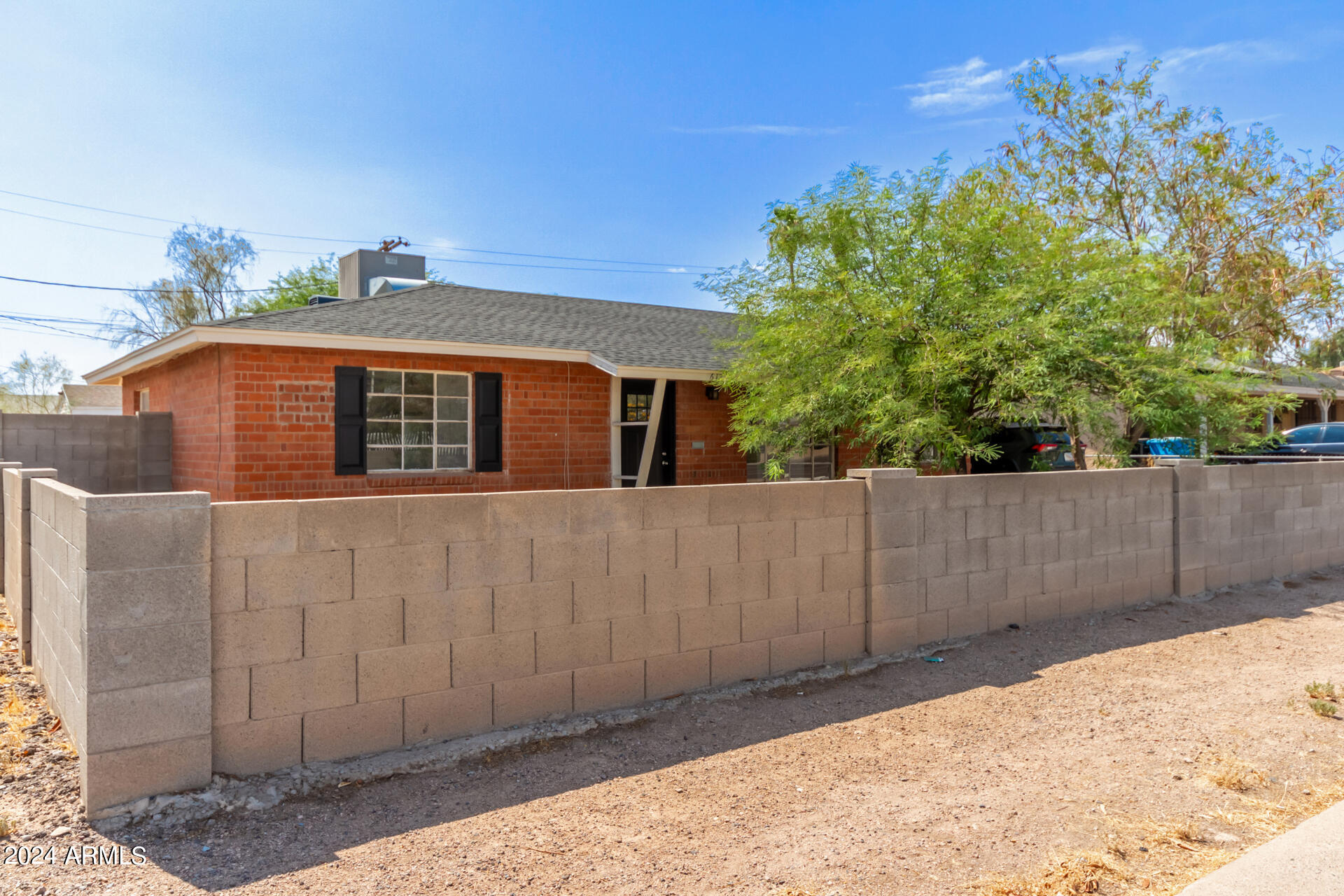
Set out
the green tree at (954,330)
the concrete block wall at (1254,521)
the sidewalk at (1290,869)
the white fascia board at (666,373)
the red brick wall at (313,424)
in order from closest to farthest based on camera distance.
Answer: the sidewalk at (1290,869) → the green tree at (954,330) → the concrete block wall at (1254,521) → the red brick wall at (313,424) → the white fascia board at (666,373)

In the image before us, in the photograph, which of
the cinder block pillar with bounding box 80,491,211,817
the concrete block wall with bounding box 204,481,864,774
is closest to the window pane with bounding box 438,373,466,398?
the concrete block wall with bounding box 204,481,864,774

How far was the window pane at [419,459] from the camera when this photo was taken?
10055 millimetres

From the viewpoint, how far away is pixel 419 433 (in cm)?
1012

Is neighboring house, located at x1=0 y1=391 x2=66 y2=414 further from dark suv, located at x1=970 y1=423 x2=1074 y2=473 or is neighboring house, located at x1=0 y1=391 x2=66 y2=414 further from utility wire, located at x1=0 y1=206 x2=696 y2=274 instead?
dark suv, located at x1=970 y1=423 x2=1074 y2=473

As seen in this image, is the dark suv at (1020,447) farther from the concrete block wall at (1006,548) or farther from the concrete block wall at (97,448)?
the concrete block wall at (97,448)

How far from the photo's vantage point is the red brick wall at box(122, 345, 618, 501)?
9.08 metres

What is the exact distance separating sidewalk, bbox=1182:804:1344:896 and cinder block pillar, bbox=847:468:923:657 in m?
2.75

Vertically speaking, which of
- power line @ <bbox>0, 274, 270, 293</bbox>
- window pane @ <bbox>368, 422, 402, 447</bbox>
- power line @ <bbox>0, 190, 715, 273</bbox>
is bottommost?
window pane @ <bbox>368, 422, 402, 447</bbox>

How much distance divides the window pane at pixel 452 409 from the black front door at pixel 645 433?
7.58 feet

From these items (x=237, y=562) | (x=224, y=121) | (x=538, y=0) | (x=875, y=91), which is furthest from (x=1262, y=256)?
(x=224, y=121)

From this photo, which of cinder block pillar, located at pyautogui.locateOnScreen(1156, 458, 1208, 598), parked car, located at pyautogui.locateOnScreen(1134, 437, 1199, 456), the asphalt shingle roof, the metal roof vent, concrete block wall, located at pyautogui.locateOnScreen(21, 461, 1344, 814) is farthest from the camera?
the metal roof vent

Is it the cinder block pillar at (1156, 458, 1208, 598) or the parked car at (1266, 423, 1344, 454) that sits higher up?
the parked car at (1266, 423, 1344, 454)

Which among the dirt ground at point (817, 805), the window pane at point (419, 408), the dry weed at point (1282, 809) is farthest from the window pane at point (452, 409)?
the dry weed at point (1282, 809)

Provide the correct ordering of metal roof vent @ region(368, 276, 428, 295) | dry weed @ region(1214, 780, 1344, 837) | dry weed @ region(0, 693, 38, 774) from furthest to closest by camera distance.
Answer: metal roof vent @ region(368, 276, 428, 295) < dry weed @ region(0, 693, 38, 774) < dry weed @ region(1214, 780, 1344, 837)
